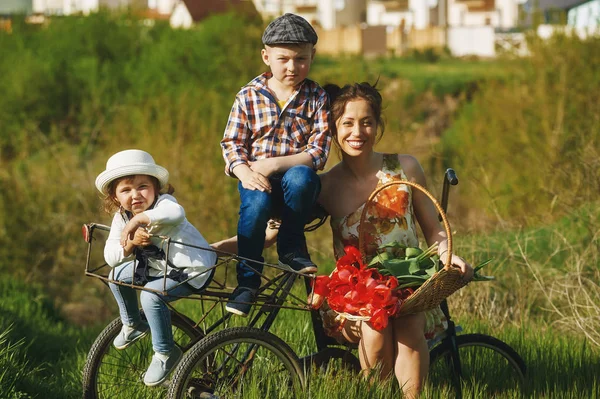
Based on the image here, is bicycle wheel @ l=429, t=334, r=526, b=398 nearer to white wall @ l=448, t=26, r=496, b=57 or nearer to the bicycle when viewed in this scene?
the bicycle

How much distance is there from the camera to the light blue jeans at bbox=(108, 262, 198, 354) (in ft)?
14.9

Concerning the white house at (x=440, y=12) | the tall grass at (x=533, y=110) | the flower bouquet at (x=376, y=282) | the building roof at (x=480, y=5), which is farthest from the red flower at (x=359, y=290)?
the building roof at (x=480, y=5)

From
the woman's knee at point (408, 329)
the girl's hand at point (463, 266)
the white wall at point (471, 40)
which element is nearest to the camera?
the girl's hand at point (463, 266)

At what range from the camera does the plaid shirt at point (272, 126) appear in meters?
5.06

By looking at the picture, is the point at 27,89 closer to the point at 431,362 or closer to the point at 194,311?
the point at 194,311

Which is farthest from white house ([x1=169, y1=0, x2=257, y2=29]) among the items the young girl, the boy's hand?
the young girl

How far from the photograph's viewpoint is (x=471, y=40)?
70.1m

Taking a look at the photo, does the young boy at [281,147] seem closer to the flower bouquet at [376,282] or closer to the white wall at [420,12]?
the flower bouquet at [376,282]

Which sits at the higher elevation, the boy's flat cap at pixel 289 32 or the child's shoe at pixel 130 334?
the boy's flat cap at pixel 289 32

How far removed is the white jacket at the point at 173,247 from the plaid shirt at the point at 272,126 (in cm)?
51

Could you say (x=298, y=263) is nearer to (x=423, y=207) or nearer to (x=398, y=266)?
(x=398, y=266)

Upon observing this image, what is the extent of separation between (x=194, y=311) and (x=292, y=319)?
1.30 meters

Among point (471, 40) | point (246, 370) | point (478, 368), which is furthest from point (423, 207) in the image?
point (471, 40)

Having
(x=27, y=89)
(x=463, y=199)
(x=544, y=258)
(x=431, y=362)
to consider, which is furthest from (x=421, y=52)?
(x=431, y=362)
